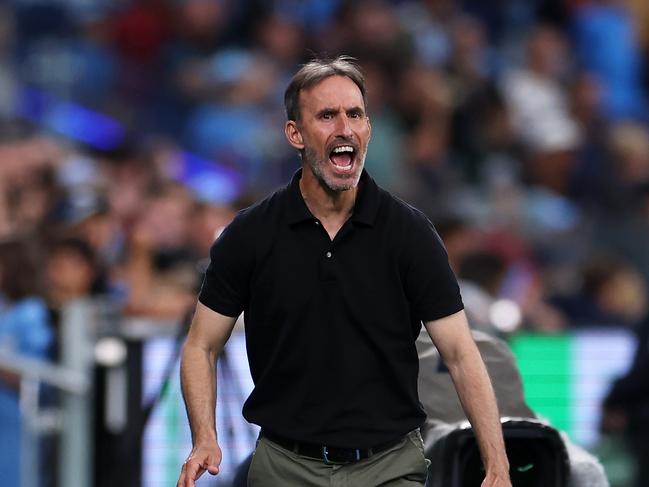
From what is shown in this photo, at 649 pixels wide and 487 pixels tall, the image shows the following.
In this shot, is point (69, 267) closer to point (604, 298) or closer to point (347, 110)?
point (604, 298)

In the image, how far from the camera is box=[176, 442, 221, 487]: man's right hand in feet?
14.4

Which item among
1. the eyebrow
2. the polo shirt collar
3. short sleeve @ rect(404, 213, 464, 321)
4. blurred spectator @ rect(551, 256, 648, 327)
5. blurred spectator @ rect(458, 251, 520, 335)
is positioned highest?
the eyebrow

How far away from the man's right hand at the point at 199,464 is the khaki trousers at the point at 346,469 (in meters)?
0.19

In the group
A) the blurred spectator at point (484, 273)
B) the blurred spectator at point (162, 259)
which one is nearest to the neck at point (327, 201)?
the blurred spectator at point (162, 259)

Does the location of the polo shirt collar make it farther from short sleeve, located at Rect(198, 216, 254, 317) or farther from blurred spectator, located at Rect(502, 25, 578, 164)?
blurred spectator, located at Rect(502, 25, 578, 164)

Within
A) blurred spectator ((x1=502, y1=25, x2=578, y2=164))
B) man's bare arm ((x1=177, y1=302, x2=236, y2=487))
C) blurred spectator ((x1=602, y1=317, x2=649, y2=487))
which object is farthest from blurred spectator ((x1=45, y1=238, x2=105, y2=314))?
blurred spectator ((x1=502, y1=25, x2=578, y2=164))

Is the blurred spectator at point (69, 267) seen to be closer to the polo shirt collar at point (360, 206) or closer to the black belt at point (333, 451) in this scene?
the polo shirt collar at point (360, 206)

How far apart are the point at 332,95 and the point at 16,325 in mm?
3583

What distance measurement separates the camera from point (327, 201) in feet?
15.1

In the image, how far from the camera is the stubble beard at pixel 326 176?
445 cm

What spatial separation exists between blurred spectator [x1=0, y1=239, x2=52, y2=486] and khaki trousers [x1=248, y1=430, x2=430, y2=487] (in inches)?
113

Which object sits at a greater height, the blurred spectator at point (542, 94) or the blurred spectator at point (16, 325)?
the blurred spectator at point (542, 94)

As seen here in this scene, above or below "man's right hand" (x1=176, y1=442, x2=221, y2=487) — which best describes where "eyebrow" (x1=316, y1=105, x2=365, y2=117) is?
above

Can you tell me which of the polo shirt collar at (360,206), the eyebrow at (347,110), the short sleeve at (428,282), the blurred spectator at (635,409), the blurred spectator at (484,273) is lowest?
the blurred spectator at (635,409)
